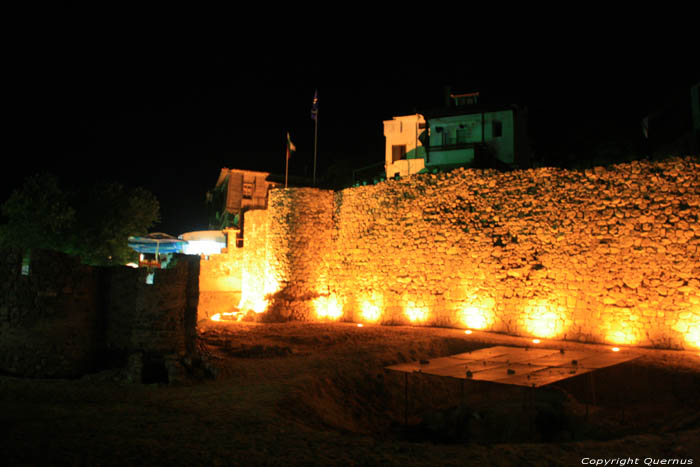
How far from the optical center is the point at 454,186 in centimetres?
1714

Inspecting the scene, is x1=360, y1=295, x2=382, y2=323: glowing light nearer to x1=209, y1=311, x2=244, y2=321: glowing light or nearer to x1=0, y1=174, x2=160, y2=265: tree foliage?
x1=209, y1=311, x2=244, y2=321: glowing light

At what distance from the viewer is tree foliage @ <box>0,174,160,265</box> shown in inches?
1075

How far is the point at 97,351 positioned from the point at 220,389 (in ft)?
10.9

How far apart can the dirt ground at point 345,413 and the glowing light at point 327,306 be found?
500 cm

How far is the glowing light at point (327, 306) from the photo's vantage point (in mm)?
19828

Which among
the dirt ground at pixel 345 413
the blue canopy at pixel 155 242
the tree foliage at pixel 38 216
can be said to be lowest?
the dirt ground at pixel 345 413

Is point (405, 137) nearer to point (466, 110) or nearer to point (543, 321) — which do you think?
point (466, 110)

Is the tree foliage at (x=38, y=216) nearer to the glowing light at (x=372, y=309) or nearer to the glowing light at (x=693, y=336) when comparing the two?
the glowing light at (x=372, y=309)

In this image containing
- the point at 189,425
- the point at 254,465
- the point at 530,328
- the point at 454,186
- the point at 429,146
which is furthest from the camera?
the point at 429,146

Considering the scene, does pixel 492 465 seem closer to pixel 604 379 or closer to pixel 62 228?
pixel 604 379

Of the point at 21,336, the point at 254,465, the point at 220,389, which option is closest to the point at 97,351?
the point at 21,336

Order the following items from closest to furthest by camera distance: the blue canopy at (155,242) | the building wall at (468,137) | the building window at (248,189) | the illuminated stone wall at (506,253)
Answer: the illuminated stone wall at (506,253)
the blue canopy at (155,242)
the building wall at (468,137)
the building window at (248,189)

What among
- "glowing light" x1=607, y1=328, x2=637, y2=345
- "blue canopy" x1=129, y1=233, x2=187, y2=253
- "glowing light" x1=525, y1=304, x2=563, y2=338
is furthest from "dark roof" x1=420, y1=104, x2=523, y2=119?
"glowing light" x1=607, y1=328, x2=637, y2=345

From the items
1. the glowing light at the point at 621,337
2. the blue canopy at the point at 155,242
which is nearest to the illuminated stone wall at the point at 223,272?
the blue canopy at the point at 155,242
